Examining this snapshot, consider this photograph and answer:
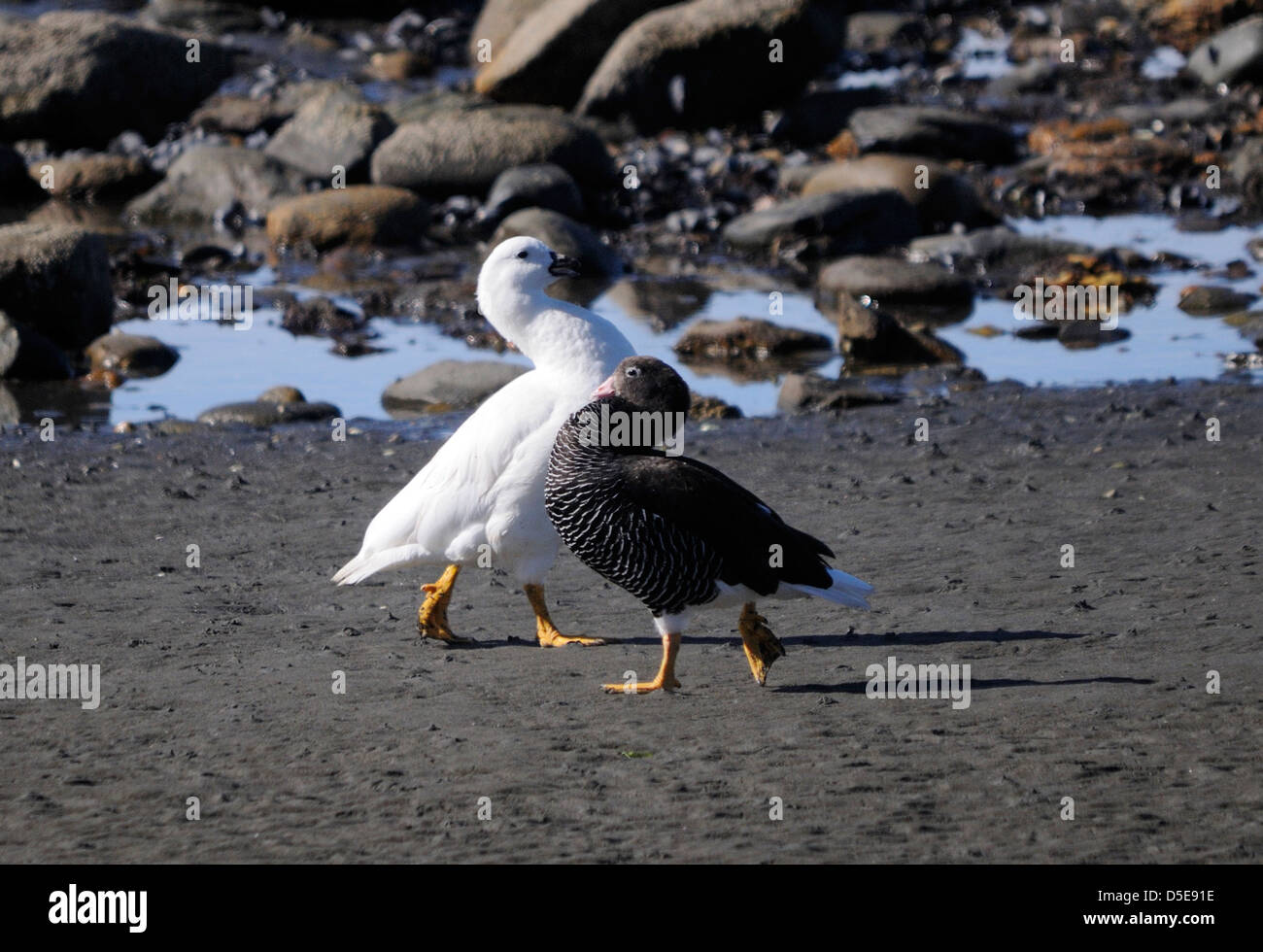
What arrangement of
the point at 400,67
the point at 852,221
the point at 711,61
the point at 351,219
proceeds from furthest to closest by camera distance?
the point at 400,67
the point at 711,61
the point at 351,219
the point at 852,221

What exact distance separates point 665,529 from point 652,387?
0.58 m

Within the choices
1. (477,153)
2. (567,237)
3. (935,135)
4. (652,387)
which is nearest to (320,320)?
(567,237)

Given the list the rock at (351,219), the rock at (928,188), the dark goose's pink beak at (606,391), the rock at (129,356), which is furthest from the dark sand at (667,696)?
the rock at (928,188)

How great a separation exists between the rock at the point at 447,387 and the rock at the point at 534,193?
684 centimetres

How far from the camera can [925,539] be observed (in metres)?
9.41

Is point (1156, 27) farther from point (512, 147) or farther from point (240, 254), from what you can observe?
point (240, 254)

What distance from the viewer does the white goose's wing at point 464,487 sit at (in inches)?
308

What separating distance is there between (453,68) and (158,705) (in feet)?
86.5

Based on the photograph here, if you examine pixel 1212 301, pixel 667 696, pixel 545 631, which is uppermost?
pixel 1212 301

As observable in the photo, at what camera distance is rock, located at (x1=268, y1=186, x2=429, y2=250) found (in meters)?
20.1

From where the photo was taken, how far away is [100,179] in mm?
23531

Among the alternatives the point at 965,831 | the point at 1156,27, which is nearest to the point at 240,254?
the point at 965,831

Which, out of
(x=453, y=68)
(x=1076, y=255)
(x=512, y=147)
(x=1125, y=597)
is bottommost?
(x=1125, y=597)

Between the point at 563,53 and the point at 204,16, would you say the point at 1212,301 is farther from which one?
the point at 204,16
